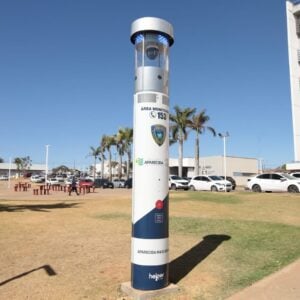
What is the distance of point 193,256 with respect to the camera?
852 cm

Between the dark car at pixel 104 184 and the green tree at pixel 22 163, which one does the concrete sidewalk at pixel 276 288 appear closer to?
the dark car at pixel 104 184

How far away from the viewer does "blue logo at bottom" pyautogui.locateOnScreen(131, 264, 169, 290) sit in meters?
6.07

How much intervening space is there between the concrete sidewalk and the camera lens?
12.9 ft

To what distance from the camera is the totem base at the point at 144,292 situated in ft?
19.3

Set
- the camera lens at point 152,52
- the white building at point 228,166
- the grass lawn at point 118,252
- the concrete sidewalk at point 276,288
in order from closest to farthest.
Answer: the concrete sidewalk at point 276,288 < the grass lawn at point 118,252 < the camera lens at point 152,52 < the white building at point 228,166

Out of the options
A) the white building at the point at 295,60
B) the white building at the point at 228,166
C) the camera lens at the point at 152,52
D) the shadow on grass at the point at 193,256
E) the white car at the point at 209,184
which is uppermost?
the white building at the point at 295,60

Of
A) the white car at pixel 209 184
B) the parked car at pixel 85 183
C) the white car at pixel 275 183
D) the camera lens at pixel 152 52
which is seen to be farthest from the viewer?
the parked car at pixel 85 183

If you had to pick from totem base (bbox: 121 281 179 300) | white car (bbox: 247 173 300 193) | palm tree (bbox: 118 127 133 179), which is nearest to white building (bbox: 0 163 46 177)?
palm tree (bbox: 118 127 133 179)

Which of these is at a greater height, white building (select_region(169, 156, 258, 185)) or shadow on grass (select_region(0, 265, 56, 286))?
white building (select_region(169, 156, 258, 185))

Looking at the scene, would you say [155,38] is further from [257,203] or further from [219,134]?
[219,134]

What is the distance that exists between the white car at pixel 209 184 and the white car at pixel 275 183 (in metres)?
4.46

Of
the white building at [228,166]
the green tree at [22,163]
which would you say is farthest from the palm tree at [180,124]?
the green tree at [22,163]

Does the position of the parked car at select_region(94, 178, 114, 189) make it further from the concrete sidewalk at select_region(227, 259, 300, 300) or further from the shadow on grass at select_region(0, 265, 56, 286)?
the concrete sidewalk at select_region(227, 259, 300, 300)

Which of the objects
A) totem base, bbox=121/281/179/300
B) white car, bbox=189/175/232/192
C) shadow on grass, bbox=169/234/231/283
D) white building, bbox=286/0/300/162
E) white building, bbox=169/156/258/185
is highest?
white building, bbox=286/0/300/162
